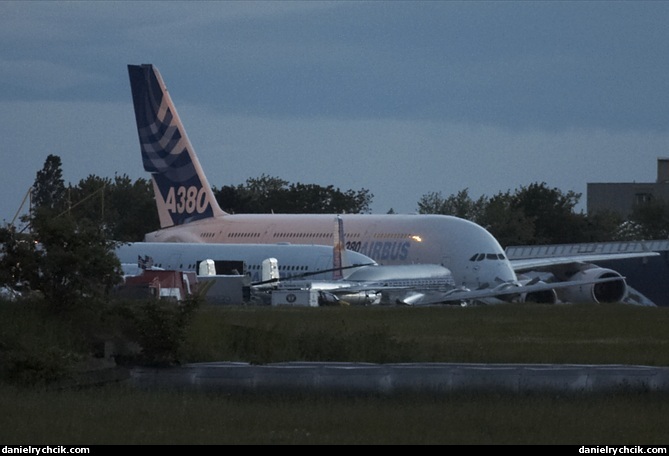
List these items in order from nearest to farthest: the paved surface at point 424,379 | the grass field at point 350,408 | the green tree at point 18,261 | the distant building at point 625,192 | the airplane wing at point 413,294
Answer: the grass field at point 350,408
the paved surface at point 424,379
the green tree at point 18,261
the airplane wing at point 413,294
the distant building at point 625,192

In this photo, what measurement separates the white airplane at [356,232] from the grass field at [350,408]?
2408 cm

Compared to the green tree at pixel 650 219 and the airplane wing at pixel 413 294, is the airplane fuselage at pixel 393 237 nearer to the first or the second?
the airplane wing at pixel 413 294

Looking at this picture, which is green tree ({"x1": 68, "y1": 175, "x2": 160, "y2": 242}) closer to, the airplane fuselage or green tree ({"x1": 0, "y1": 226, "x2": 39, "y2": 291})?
the airplane fuselage

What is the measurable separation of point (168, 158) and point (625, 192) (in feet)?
337

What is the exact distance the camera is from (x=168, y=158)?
72562 mm

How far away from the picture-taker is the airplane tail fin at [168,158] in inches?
2822

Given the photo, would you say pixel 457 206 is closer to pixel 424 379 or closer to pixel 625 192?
pixel 625 192

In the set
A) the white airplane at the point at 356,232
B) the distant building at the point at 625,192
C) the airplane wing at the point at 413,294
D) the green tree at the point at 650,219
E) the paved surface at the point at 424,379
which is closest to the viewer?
the paved surface at the point at 424,379

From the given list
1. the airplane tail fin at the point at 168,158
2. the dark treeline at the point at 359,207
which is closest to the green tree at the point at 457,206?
the dark treeline at the point at 359,207

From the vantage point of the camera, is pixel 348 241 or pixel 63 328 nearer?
pixel 63 328
